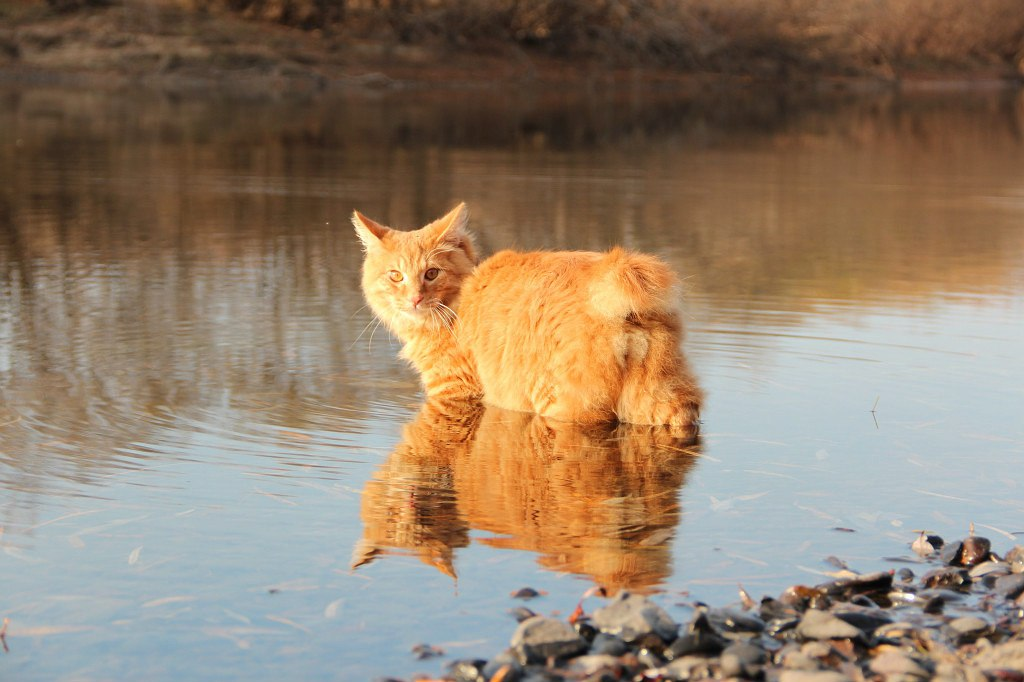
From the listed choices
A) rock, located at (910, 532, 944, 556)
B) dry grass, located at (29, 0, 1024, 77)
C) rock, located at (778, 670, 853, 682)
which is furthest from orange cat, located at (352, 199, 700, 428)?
dry grass, located at (29, 0, 1024, 77)

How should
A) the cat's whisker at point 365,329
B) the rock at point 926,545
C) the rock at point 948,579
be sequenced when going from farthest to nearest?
the cat's whisker at point 365,329 < the rock at point 926,545 < the rock at point 948,579

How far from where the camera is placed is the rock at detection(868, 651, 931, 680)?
3.18 metres

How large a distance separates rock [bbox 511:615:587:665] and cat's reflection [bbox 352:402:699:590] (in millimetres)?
545

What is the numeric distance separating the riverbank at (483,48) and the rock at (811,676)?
89.4 ft

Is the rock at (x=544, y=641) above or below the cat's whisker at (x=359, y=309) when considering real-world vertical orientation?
below

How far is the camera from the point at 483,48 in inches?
1303

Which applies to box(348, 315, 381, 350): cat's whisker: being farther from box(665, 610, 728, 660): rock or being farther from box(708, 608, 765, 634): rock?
box(665, 610, 728, 660): rock

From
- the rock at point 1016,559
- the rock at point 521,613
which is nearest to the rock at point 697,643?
the rock at point 521,613

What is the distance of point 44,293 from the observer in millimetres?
8305

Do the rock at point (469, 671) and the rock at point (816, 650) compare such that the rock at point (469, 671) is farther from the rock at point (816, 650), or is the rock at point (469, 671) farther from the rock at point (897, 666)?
the rock at point (897, 666)

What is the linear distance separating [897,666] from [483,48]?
3100 cm

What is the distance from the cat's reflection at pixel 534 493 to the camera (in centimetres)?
421

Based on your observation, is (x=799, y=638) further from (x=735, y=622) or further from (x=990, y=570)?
(x=990, y=570)

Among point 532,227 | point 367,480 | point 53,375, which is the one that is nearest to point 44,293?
point 53,375
